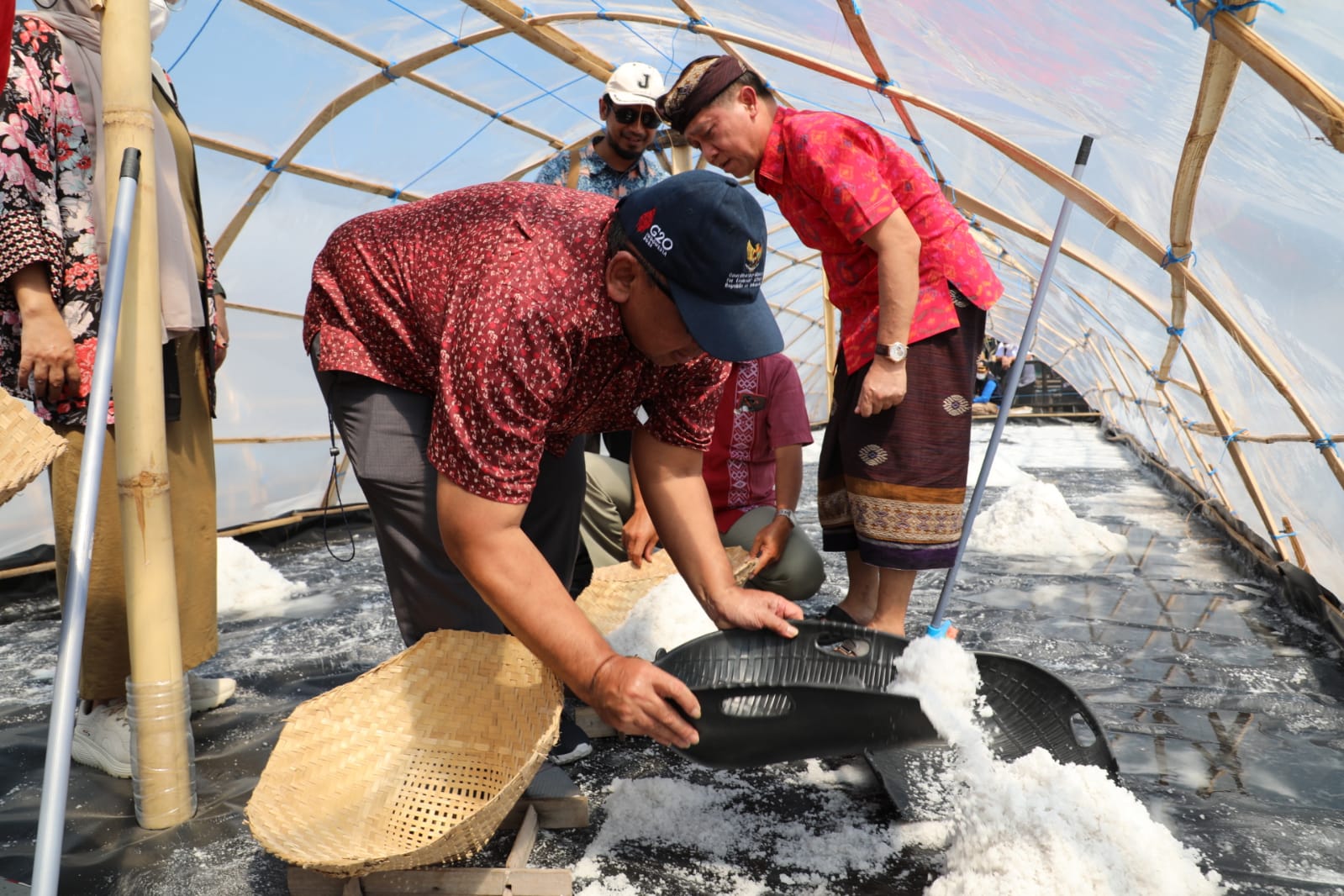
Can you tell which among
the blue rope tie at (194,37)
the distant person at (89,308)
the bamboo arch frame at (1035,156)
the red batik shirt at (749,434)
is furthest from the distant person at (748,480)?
the blue rope tie at (194,37)

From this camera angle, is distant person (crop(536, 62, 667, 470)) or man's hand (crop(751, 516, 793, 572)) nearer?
man's hand (crop(751, 516, 793, 572))

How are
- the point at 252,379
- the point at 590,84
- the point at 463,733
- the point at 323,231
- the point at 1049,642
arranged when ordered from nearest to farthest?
the point at 463,733
the point at 1049,642
the point at 252,379
the point at 323,231
the point at 590,84

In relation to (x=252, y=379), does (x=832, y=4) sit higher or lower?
higher

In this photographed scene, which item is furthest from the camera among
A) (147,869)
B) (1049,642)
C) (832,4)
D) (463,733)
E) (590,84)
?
(590,84)

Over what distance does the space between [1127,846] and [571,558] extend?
3.40 feet

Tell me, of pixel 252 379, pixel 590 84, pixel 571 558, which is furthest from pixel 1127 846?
pixel 590 84

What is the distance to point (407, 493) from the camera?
147cm

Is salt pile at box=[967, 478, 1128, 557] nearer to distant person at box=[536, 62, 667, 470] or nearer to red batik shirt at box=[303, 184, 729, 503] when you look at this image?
distant person at box=[536, 62, 667, 470]

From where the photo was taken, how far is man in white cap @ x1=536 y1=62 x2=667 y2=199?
10.3 ft

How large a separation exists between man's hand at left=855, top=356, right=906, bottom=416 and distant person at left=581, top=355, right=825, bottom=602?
28.8 inches

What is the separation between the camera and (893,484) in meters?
1.92

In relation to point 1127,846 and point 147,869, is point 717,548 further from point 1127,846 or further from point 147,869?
point 147,869

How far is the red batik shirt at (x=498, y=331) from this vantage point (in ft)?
3.81

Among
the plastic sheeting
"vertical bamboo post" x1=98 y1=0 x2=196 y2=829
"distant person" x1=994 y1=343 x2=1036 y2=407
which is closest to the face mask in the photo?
"vertical bamboo post" x1=98 y1=0 x2=196 y2=829
